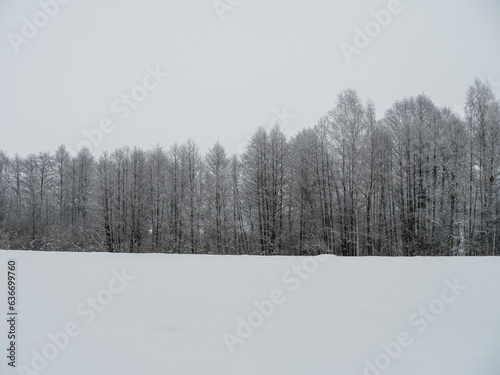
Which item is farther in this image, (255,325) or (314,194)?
(314,194)

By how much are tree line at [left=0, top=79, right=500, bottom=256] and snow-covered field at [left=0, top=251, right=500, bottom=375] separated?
1352 cm

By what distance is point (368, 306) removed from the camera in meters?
Result: 5.08

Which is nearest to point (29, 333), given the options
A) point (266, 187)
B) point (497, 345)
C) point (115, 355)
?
point (115, 355)

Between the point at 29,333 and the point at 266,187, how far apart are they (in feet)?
81.8

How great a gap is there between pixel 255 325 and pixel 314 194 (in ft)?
82.5

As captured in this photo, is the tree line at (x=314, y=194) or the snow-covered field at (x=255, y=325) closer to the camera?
the snow-covered field at (x=255, y=325)

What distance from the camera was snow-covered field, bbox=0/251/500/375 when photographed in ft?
10.4

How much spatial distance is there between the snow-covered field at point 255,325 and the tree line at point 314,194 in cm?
1352

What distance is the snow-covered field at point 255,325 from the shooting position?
3.16m

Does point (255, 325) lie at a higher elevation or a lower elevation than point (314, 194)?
lower

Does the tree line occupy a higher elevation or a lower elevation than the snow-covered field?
higher

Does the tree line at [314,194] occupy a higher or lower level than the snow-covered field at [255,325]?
higher

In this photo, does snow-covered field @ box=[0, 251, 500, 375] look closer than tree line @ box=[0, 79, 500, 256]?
Yes

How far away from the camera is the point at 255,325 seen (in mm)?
4219
